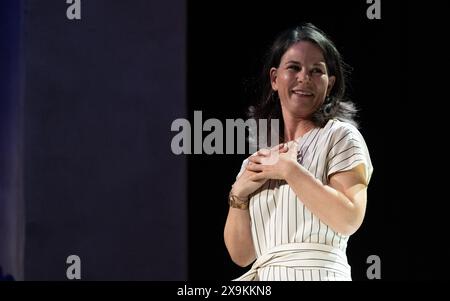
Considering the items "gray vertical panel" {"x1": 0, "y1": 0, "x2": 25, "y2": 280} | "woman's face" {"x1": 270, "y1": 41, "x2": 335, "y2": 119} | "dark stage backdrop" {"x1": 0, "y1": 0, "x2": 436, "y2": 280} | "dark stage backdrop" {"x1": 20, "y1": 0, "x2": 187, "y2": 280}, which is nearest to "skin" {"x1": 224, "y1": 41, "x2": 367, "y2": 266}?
"woman's face" {"x1": 270, "y1": 41, "x2": 335, "y2": 119}

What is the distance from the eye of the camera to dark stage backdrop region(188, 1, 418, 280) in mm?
2230

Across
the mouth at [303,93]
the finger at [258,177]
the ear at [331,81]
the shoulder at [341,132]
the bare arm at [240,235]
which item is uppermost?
the ear at [331,81]

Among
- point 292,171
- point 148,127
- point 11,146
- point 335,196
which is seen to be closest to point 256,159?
point 292,171

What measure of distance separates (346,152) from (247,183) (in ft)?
0.82

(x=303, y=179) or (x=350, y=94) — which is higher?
(x=350, y=94)

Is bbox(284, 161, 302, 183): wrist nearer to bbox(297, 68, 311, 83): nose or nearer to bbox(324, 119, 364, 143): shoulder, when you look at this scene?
bbox(324, 119, 364, 143): shoulder

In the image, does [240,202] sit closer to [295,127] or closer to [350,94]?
[295,127]

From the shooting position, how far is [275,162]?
1698mm

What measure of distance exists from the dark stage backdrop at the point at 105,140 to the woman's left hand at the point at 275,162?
562mm

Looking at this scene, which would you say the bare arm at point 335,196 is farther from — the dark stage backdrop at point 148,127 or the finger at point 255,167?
the dark stage backdrop at point 148,127

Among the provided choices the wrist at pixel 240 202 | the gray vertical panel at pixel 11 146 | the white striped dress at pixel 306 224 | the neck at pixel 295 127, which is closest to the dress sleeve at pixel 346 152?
the white striped dress at pixel 306 224

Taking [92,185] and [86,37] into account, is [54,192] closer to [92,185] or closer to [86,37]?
[92,185]

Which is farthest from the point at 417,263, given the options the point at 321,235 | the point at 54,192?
the point at 54,192

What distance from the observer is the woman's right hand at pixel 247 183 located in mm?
1741
